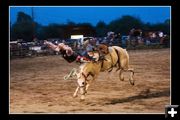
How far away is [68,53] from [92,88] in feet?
1.99

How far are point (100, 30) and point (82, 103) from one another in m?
1.07

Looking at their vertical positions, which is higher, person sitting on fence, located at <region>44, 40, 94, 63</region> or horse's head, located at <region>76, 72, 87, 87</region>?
person sitting on fence, located at <region>44, 40, 94, 63</region>

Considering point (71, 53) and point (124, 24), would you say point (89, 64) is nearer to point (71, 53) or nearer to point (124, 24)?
point (71, 53)

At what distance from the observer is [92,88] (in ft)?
27.1

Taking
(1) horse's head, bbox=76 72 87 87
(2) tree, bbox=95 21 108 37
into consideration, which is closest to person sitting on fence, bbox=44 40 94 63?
(1) horse's head, bbox=76 72 87 87

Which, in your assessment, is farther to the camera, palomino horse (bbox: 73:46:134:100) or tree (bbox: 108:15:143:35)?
palomino horse (bbox: 73:46:134:100)

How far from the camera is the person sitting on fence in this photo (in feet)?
27.0

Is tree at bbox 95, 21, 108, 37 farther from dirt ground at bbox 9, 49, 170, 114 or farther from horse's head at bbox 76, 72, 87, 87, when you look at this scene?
horse's head at bbox 76, 72, 87, 87

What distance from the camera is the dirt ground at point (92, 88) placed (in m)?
8.17

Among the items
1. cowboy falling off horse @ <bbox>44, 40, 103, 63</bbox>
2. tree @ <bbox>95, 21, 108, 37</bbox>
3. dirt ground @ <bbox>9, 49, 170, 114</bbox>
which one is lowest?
dirt ground @ <bbox>9, 49, 170, 114</bbox>

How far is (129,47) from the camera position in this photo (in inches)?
324

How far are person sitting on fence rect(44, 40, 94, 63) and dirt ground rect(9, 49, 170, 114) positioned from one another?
3.2 inches

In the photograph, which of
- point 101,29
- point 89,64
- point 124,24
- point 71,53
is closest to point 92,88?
point 89,64
